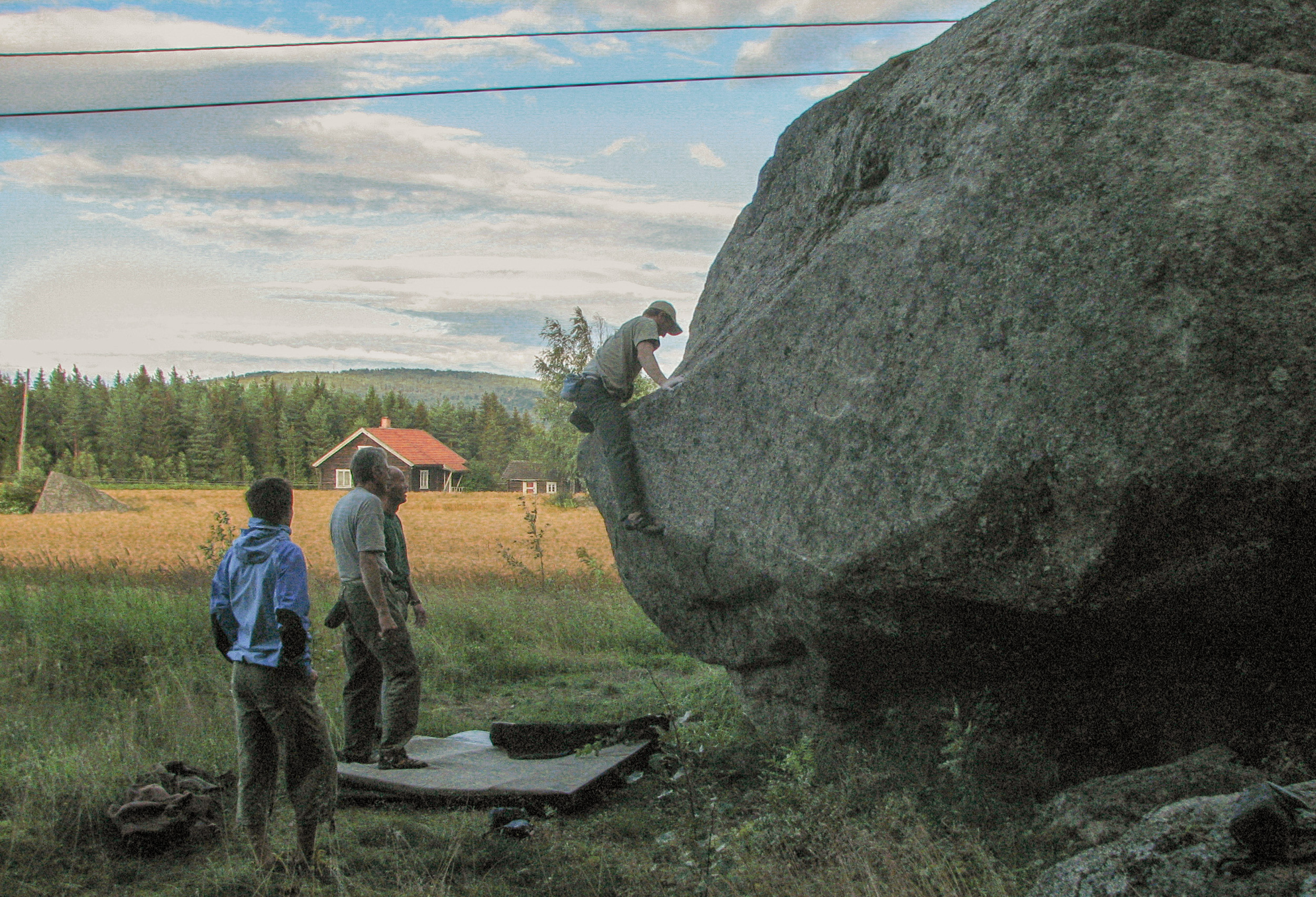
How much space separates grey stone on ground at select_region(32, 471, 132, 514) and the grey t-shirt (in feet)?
125

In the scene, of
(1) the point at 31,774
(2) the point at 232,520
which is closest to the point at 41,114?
(1) the point at 31,774

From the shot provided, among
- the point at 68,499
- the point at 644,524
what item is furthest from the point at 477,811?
the point at 68,499

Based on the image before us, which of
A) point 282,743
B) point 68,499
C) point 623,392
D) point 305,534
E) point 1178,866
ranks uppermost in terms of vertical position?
point 623,392

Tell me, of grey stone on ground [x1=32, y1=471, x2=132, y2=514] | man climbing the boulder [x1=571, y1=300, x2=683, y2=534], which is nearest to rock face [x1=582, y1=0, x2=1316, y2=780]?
man climbing the boulder [x1=571, y1=300, x2=683, y2=534]

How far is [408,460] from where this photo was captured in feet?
216

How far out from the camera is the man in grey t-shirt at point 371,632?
652 centimetres

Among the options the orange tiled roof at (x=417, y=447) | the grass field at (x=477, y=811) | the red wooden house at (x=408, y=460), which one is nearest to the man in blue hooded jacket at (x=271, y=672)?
the grass field at (x=477, y=811)

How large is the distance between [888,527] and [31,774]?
5531 millimetres

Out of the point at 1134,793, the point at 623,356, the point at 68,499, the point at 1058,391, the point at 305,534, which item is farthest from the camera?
the point at 68,499

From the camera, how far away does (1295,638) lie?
4.82 meters

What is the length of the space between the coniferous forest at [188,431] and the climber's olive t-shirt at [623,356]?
48.5 meters

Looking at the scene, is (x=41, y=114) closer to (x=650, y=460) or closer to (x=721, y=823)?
(x=650, y=460)

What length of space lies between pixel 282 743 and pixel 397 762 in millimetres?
2022

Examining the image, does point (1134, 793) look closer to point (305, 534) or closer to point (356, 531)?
point (356, 531)
